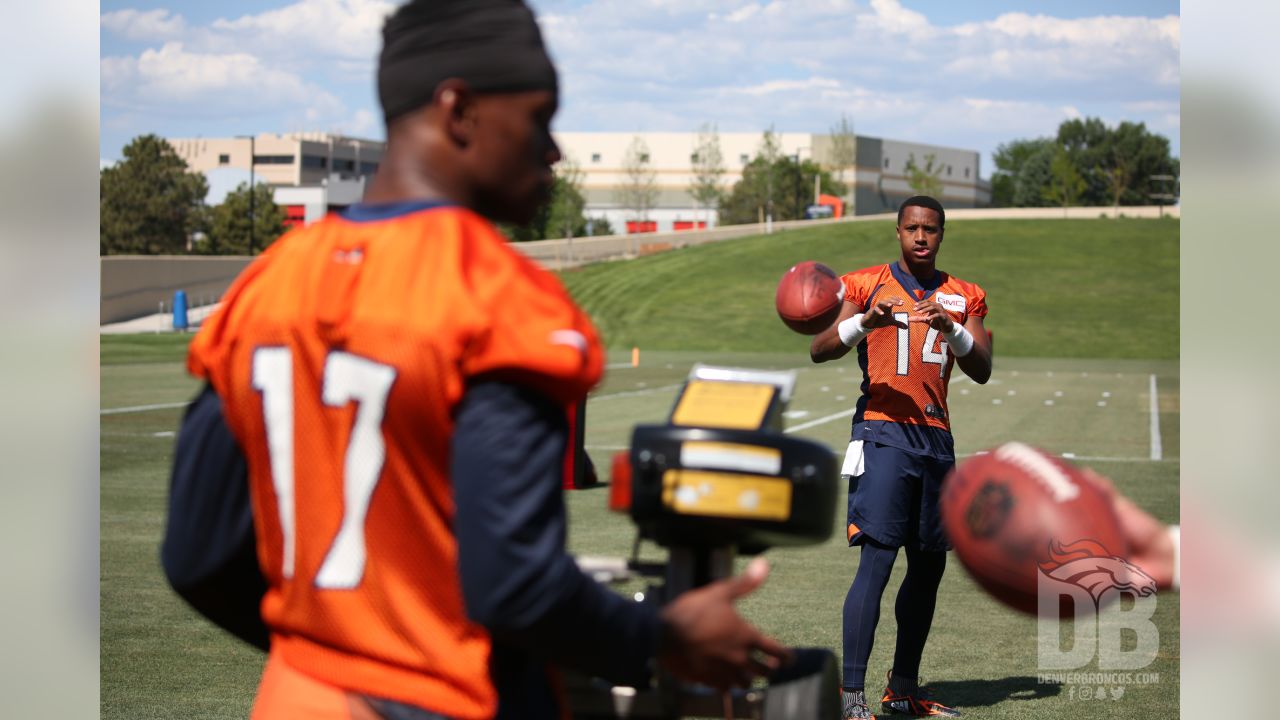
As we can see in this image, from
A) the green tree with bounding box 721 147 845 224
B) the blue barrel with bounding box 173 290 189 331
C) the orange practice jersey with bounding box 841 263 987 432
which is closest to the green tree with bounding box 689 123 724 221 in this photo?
the green tree with bounding box 721 147 845 224

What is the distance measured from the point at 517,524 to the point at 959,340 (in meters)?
4.70

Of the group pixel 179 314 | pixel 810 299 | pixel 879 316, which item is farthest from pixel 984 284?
pixel 810 299

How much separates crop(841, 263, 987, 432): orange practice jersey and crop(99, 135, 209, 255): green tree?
65.3 metres

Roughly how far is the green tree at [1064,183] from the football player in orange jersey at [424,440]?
387ft

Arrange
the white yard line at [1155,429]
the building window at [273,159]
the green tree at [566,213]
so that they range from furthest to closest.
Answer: the building window at [273,159] → the green tree at [566,213] → the white yard line at [1155,429]

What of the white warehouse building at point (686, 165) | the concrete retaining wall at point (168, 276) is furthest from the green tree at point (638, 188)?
the concrete retaining wall at point (168, 276)

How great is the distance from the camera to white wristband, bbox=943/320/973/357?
6134 millimetres

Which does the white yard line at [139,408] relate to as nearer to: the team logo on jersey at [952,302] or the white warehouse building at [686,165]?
the team logo on jersey at [952,302]

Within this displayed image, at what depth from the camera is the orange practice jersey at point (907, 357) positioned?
6.60m

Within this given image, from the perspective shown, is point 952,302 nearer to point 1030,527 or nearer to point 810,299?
point 810,299

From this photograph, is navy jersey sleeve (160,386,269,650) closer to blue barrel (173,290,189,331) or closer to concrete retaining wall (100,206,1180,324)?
concrete retaining wall (100,206,1180,324)

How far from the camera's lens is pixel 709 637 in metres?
1.98

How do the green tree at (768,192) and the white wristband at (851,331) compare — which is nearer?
the white wristband at (851,331)

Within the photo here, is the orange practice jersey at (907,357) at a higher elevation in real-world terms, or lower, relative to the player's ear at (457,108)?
lower
